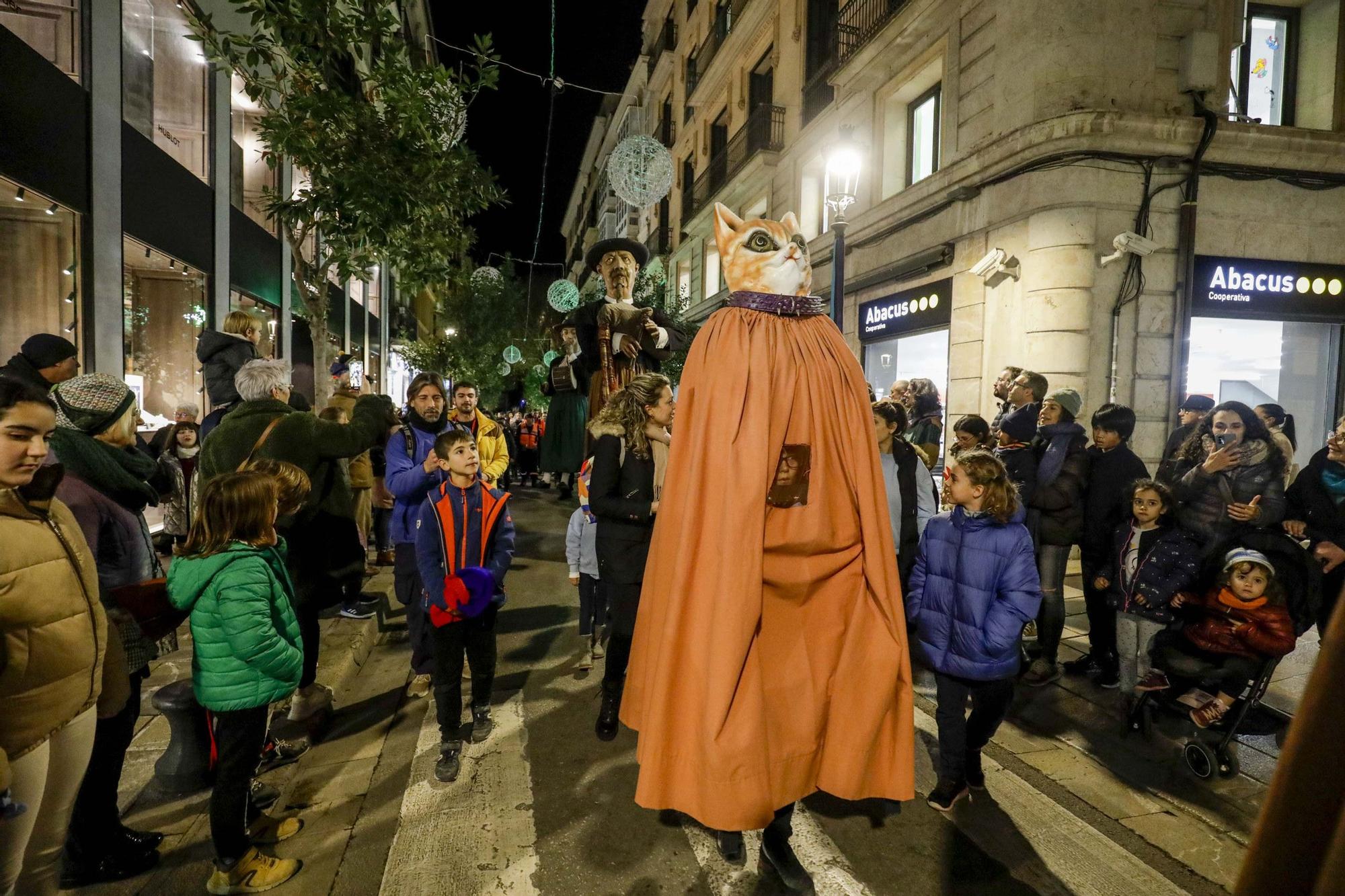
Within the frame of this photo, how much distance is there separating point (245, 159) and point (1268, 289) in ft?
51.4

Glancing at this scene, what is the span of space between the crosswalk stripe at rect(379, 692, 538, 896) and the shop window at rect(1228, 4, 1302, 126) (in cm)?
1227

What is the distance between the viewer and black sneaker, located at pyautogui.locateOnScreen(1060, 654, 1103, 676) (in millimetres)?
4930

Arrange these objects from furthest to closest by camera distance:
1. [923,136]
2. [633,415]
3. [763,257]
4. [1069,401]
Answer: [923,136]
[1069,401]
[633,415]
[763,257]

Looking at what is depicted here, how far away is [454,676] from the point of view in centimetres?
352

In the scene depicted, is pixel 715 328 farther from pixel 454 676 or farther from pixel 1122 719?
pixel 1122 719

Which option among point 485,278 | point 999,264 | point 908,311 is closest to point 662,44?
point 485,278

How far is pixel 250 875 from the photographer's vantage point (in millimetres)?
2572

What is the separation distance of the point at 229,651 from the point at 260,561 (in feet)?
1.12

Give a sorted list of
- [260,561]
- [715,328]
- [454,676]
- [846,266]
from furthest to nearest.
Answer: [846,266] → [454,676] → [260,561] → [715,328]

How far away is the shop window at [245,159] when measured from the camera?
1088cm

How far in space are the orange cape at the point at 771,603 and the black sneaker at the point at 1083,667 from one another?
11.1 ft

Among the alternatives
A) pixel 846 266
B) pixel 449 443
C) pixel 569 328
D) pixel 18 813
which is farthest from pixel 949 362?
pixel 18 813

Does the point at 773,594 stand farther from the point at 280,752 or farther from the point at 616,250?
the point at 616,250

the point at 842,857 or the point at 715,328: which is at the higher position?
the point at 715,328
